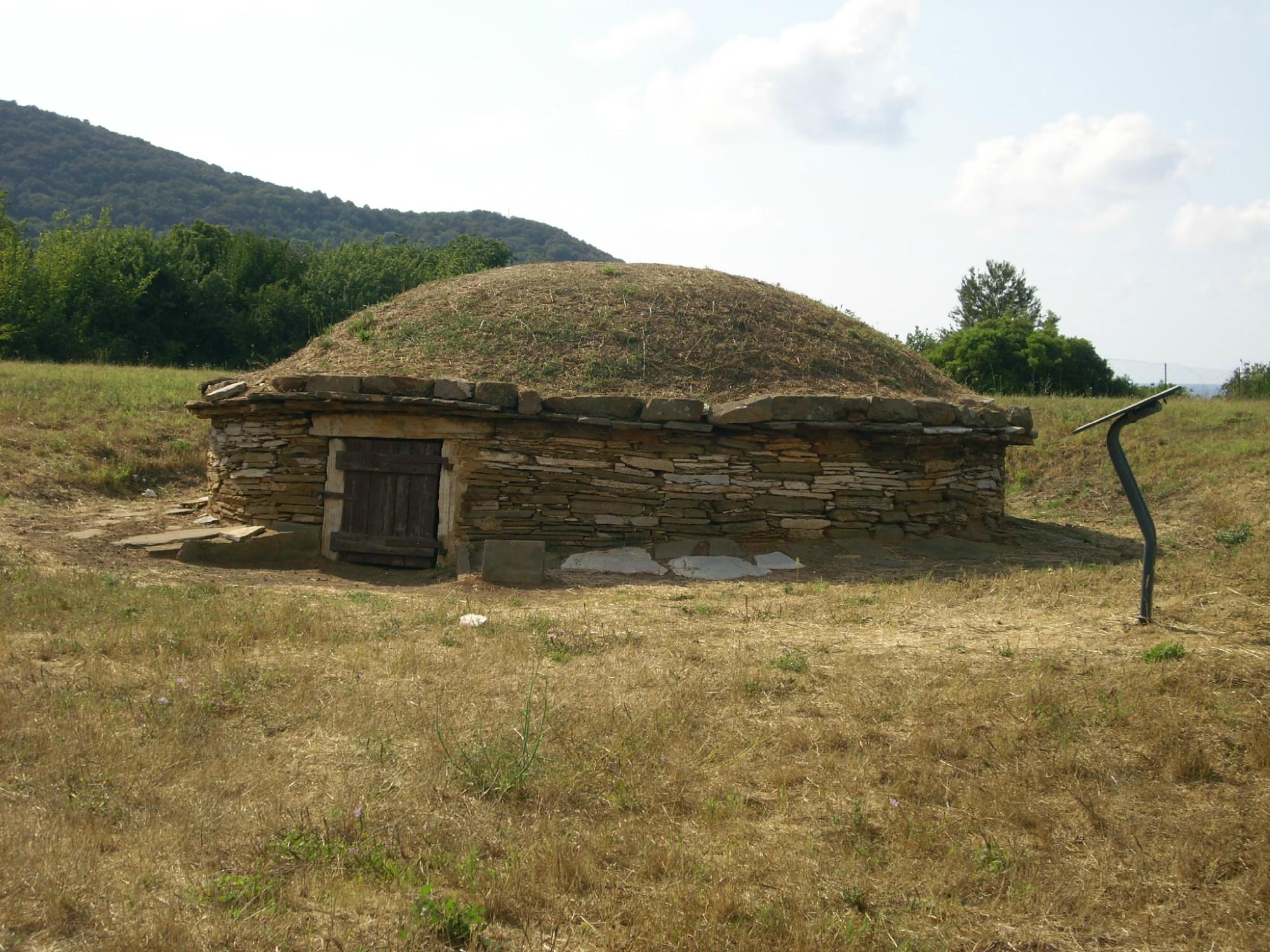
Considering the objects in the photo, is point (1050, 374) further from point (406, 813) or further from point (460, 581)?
point (406, 813)

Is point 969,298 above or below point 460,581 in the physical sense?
above

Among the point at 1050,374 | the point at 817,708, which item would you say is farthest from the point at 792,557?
the point at 1050,374

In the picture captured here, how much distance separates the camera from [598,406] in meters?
10.3

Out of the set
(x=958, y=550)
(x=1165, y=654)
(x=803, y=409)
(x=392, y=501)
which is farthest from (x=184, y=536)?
(x=1165, y=654)

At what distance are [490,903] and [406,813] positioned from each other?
0.81 meters

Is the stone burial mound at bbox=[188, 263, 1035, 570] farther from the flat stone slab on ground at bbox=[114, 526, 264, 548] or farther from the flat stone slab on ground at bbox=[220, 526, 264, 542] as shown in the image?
the flat stone slab on ground at bbox=[114, 526, 264, 548]

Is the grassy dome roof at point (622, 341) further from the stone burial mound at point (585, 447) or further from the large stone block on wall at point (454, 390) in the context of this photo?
the large stone block on wall at point (454, 390)

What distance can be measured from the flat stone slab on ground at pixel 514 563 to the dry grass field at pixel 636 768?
0.75 meters

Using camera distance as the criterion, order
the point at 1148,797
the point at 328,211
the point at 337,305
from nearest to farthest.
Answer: the point at 1148,797 → the point at 337,305 → the point at 328,211

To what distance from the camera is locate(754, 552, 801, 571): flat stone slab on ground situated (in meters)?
10.1

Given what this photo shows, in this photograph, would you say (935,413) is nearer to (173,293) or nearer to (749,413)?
(749,413)

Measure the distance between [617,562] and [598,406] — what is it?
5.25 feet

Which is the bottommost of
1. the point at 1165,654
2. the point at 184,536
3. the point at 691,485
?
the point at 184,536

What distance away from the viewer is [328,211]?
77.9m
